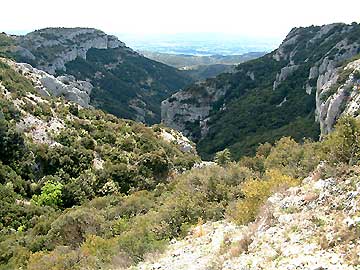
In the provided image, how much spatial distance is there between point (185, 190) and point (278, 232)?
16590 mm

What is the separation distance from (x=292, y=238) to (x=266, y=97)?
370 ft

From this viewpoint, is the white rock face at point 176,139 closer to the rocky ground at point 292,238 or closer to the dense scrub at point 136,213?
the dense scrub at point 136,213

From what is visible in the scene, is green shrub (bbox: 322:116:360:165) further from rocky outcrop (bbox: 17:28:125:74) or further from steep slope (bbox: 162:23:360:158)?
rocky outcrop (bbox: 17:28:125:74)

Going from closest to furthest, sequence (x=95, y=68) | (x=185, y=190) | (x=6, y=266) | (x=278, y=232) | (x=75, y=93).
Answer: (x=278, y=232), (x=6, y=266), (x=185, y=190), (x=75, y=93), (x=95, y=68)

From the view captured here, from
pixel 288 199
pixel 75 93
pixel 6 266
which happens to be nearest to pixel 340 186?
pixel 288 199

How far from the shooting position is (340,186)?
15.8 m

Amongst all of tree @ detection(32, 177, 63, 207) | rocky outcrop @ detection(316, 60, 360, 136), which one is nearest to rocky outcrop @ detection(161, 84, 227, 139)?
rocky outcrop @ detection(316, 60, 360, 136)

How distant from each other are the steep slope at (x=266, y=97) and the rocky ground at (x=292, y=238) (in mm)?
68028

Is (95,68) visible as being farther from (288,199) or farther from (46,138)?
(288,199)

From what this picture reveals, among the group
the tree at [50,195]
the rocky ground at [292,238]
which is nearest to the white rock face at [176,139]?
the tree at [50,195]

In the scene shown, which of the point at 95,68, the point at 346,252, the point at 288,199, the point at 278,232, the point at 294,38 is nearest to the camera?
the point at 346,252

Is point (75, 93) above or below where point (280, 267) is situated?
below

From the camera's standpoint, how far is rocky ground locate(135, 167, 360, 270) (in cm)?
1221

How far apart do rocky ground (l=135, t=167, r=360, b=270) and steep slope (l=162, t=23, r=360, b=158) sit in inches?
2678
